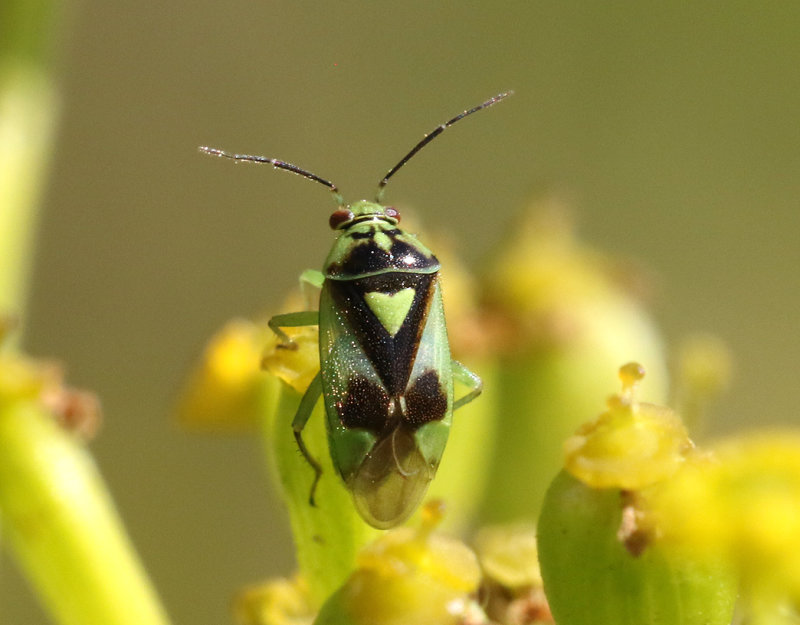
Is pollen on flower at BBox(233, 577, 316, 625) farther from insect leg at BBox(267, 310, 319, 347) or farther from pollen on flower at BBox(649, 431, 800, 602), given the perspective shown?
pollen on flower at BBox(649, 431, 800, 602)

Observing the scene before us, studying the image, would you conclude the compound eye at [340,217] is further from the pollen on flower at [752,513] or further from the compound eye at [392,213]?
the pollen on flower at [752,513]

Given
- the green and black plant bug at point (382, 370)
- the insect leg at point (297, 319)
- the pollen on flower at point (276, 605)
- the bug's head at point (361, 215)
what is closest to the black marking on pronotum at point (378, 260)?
the green and black plant bug at point (382, 370)

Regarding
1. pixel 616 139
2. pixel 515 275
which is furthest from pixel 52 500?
pixel 616 139

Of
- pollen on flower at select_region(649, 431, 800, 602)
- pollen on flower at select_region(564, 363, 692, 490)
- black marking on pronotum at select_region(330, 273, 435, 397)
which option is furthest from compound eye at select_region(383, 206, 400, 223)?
pollen on flower at select_region(649, 431, 800, 602)

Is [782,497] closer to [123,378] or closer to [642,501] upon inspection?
[642,501]

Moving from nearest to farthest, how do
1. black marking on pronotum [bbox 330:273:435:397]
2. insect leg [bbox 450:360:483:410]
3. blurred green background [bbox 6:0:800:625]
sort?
1. black marking on pronotum [bbox 330:273:435:397]
2. insect leg [bbox 450:360:483:410]
3. blurred green background [bbox 6:0:800:625]
